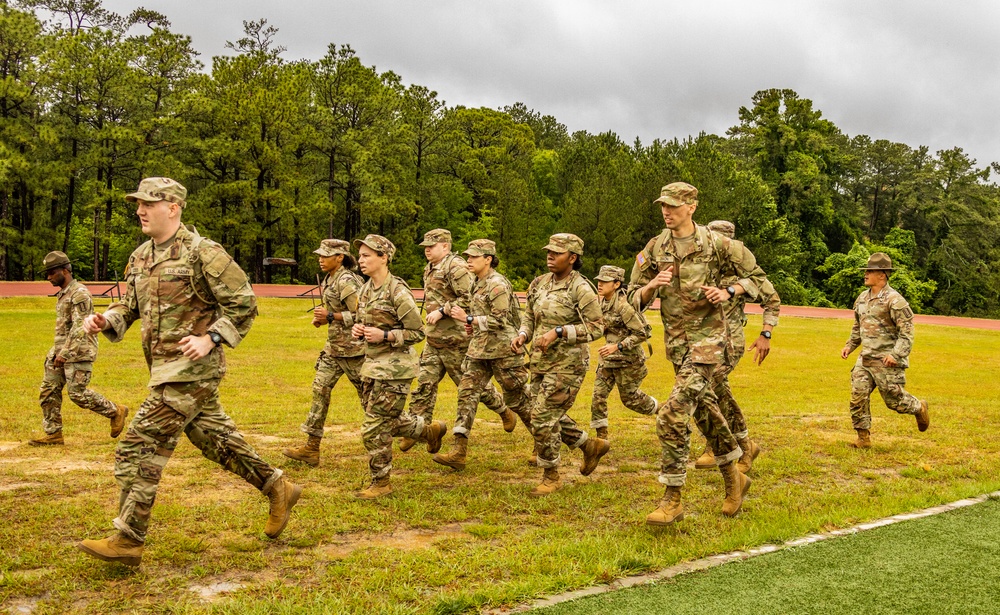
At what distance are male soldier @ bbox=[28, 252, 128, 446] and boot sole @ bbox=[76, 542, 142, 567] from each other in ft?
14.8

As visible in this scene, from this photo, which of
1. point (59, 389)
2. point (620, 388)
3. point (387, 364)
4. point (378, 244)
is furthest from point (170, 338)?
point (620, 388)

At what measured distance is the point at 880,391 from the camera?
30.8ft

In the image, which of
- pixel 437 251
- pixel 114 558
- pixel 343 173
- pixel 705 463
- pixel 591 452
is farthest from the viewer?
pixel 343 173

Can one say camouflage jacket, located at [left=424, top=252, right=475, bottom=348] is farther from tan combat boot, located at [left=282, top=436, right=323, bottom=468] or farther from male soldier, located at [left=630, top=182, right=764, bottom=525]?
male soldier, located at [left=630, top=182, right=764, bottom=525]

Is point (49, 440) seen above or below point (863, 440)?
below

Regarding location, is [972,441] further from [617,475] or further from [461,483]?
[461,483]

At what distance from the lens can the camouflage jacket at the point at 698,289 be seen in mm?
6270

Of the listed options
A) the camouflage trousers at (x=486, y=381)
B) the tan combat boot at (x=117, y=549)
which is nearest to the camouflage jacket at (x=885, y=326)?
the camouflage trousers at (x=486, y=381)

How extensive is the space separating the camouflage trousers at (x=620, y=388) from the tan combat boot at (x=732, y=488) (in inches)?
103

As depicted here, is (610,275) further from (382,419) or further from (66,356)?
(66,356)

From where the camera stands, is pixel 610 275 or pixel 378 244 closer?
pixel 378 244

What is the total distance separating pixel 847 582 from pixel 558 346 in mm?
3168

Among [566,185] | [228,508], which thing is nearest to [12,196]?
[566,185]

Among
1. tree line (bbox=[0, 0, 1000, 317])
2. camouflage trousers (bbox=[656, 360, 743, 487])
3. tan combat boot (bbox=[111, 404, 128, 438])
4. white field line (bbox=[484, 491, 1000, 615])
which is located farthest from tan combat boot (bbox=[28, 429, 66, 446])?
tree line (bbox=[0, 0, 1000, 317])
